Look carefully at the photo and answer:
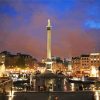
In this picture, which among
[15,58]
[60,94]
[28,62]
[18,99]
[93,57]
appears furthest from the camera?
[28,62]

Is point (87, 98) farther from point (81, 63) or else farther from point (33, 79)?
point (81, 63)

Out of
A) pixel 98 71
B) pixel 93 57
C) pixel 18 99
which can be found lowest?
pixel 18 99

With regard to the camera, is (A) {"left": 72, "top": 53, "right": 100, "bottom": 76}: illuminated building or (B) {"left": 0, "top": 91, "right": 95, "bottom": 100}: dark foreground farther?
(A) {"left": 72, "top": 53, "right": 100, "bottom": 76}: illuminated building

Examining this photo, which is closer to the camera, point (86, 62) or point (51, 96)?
point (51, 96)

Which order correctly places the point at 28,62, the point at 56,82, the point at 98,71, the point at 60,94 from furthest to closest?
the point at 28,62 → the point at 98,71 → the point at 56,82 → the point at 60,94

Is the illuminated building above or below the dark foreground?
above

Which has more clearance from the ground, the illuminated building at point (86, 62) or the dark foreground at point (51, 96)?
the illuminated building at point (86, 62)

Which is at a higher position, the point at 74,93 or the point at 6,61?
the point at 6,61

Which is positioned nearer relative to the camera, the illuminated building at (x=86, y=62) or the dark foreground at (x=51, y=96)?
the dark foreground at (x=51, y=96)

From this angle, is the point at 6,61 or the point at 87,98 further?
the point at 6,61

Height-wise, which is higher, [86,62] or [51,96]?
[86,62]

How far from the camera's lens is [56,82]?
70.2m

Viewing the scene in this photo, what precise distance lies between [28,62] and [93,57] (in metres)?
38.1

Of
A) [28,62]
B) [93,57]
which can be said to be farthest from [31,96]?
[28,62]
